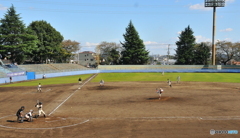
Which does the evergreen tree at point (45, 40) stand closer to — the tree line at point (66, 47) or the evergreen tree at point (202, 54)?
the tree line at point (66, 47)

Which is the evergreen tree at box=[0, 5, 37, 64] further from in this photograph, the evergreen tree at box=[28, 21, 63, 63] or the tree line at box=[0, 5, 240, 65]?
the evergreen tree at box=[28, 21, 63, 63]

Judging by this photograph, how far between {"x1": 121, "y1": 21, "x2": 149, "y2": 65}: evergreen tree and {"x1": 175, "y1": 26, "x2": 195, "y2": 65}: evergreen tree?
59.4ft

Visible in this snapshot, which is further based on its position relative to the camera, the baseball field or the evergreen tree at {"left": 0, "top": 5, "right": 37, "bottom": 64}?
the evergreen tree at {"left": 0, "top": 5, "right": 37, "bottom": 64}

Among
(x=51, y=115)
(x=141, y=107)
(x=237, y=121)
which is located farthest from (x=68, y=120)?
(x=237, y=121)

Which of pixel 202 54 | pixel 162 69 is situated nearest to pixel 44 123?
pixel 162 69

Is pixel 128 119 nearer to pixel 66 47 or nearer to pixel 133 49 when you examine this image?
pixel 133 49

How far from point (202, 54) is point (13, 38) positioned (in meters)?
89.1

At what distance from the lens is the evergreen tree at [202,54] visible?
107062 mm

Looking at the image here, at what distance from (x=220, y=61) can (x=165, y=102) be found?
10194 cm

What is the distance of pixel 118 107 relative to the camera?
2391cm

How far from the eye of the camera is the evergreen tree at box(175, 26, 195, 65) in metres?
→ 106

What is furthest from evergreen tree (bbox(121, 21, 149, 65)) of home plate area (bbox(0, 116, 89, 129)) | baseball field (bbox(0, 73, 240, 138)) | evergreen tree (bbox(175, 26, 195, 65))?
home plate area (bbox(0, 116, 89, 129))

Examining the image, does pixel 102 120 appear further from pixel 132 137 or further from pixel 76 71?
pixel 76 71

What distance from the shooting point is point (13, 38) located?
234 ft
